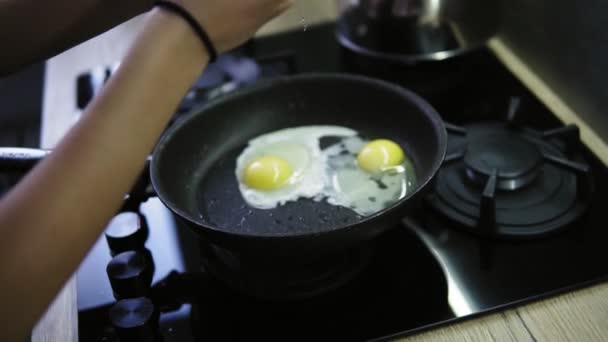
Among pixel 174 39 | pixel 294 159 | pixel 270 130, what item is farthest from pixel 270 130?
pixel 174 39

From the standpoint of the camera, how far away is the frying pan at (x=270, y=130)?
84 centimetres

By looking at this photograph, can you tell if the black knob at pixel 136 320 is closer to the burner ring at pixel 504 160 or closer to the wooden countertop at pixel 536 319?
the wooden countertop at pixel 536 319

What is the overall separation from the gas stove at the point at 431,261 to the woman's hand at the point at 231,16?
1.31 feet

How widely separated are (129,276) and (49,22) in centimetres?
40

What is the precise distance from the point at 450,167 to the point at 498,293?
0.29m

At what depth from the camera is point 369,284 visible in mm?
880

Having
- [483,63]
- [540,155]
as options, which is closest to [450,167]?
[540,155]

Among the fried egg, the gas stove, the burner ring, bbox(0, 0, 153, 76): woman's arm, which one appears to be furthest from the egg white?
bbox(0, 0, 153, 76): woman's arm

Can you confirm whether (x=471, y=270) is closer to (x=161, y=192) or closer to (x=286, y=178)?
(x=286, y=178)

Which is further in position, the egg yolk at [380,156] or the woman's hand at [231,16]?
the egg yolk at [380,156]

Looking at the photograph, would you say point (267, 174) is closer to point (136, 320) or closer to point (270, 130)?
point (270, 130)

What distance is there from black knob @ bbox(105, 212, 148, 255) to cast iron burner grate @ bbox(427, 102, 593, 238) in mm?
503

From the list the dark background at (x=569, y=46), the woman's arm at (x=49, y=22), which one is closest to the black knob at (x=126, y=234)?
the woman's arm at (x=49, y=22)

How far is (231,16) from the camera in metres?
0.66
